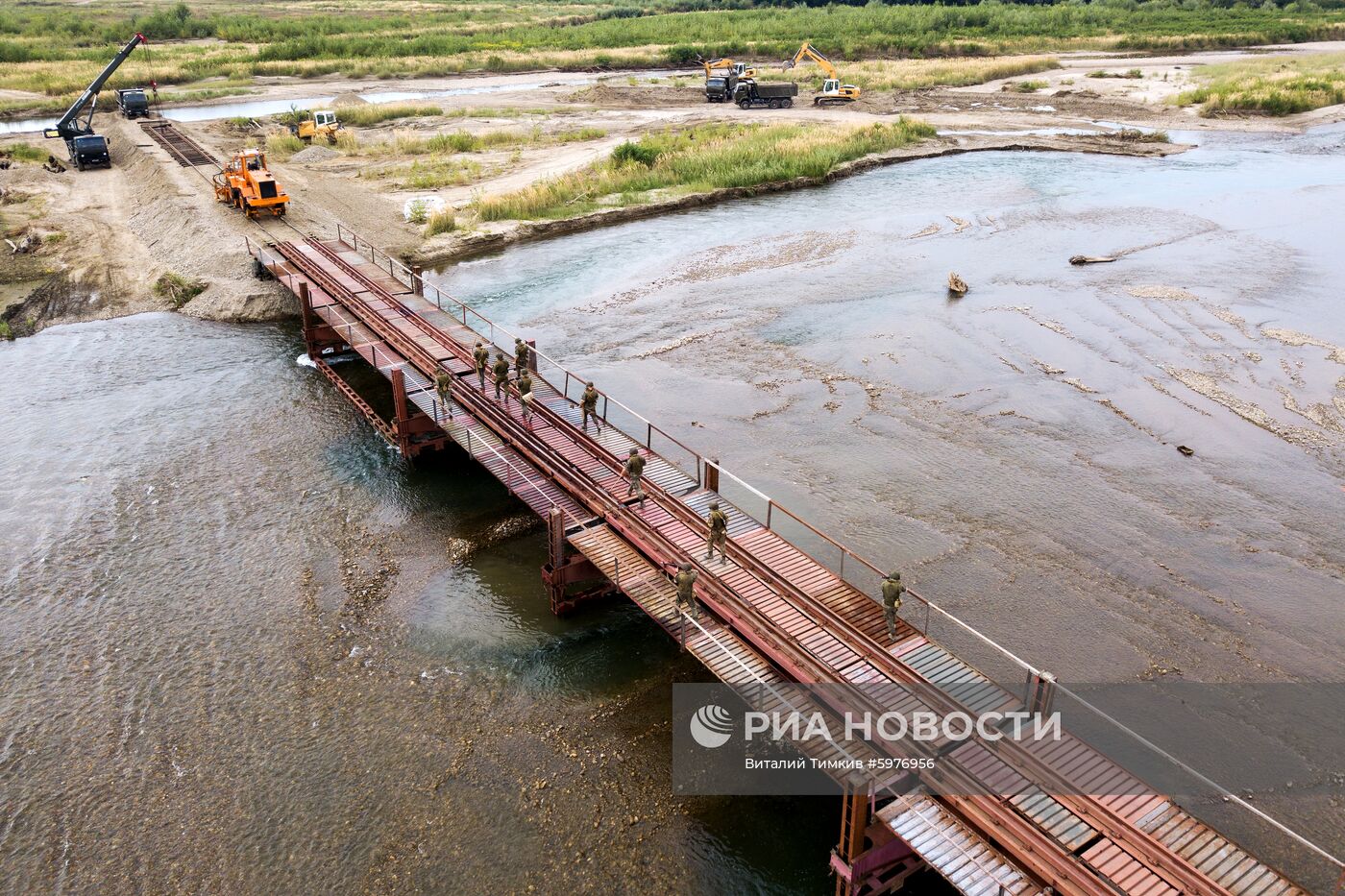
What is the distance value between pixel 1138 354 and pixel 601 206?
28320 millimetres

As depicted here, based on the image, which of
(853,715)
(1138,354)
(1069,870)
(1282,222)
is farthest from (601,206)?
(1069,870)

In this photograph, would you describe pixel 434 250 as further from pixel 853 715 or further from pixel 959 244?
pixel 853 715

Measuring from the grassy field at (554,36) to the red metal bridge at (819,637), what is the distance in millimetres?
71259

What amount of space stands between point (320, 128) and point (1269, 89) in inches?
2892

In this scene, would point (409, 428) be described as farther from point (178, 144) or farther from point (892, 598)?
point (178, 144)

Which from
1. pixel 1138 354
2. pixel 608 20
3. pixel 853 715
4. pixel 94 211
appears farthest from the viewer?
pixel 608 20

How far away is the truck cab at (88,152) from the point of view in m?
54.8

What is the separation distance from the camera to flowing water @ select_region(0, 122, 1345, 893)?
15359 millimetres

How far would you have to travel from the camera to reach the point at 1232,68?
8981cm

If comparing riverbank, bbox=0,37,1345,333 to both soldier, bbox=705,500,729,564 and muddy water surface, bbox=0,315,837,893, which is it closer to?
muddy water surface, bbox=0,315,837,893

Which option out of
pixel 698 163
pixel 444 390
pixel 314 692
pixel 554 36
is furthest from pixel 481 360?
pixel 554 36

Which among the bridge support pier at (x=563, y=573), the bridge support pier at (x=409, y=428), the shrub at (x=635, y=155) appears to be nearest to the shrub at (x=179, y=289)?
the bridge support pier at (x=409, y=428)

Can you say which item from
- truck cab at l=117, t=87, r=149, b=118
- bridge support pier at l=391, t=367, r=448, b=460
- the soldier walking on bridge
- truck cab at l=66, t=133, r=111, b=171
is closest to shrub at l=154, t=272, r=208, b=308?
bridge support pier at l=391, t=367, r=448, b=460

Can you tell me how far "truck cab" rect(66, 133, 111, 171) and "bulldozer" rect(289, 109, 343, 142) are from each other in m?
11.7
